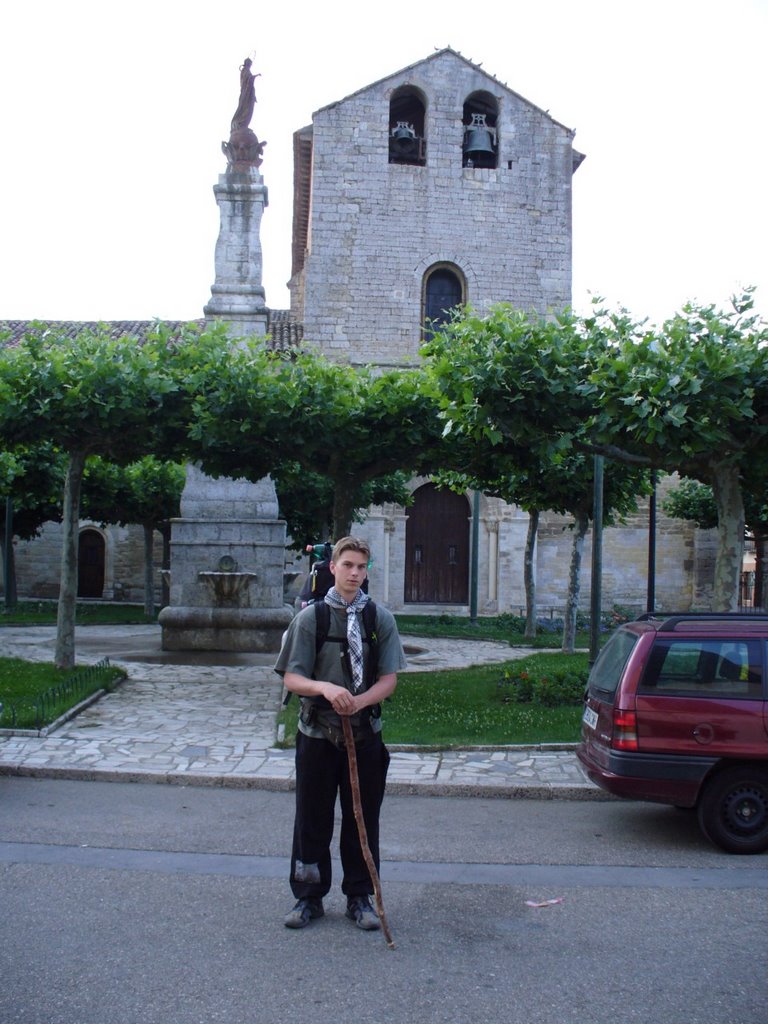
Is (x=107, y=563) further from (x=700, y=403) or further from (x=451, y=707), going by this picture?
(x=700, y=403)

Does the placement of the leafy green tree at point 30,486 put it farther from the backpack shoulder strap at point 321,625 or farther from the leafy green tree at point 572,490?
the backpack shoulder strap at point 321,625

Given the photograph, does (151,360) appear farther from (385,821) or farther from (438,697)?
(385,821)

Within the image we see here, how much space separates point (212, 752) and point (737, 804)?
15.0 feet

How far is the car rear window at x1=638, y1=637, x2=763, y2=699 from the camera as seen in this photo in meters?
6.62

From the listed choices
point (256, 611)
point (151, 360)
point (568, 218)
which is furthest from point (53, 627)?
point (568, 218)

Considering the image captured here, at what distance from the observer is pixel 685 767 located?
6445 mm

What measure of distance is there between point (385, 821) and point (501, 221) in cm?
2481

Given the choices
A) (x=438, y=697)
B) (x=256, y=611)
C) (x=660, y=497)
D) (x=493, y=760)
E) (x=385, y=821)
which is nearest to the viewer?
(x=385, y=821)

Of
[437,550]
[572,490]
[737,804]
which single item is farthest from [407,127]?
[737,804]

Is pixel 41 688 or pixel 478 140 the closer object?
pixel 41 688

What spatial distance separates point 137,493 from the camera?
2545 cm

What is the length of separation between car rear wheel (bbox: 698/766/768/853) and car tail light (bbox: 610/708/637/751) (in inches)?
21.6

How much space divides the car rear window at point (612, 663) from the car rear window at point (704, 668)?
203 mm

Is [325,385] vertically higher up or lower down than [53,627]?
higher up
